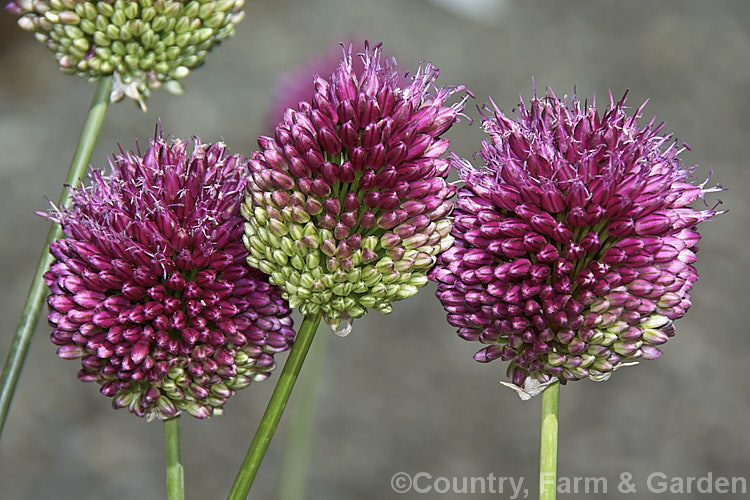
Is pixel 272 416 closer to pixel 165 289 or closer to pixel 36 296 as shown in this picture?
pixel 165 289

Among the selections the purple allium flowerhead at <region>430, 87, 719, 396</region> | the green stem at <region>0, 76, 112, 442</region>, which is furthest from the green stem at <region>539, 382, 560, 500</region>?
the green stem at <region>0, 76, 112, 442</region>

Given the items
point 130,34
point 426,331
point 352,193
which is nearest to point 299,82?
point 130,34

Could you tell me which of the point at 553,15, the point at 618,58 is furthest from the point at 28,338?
the point at 553,15

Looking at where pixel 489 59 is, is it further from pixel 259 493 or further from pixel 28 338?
pixel 28 338

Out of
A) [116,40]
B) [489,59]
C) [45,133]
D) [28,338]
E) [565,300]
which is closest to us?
[565,300]

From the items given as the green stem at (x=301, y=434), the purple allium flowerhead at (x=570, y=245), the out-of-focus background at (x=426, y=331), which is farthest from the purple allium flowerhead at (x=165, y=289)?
the out-of-focus background at (x=426, y=331)

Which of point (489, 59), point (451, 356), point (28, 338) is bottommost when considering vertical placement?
point (28, 338)

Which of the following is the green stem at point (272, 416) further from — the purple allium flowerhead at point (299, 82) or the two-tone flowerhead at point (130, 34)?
the purple allium flowerhead at point (299, 82)
